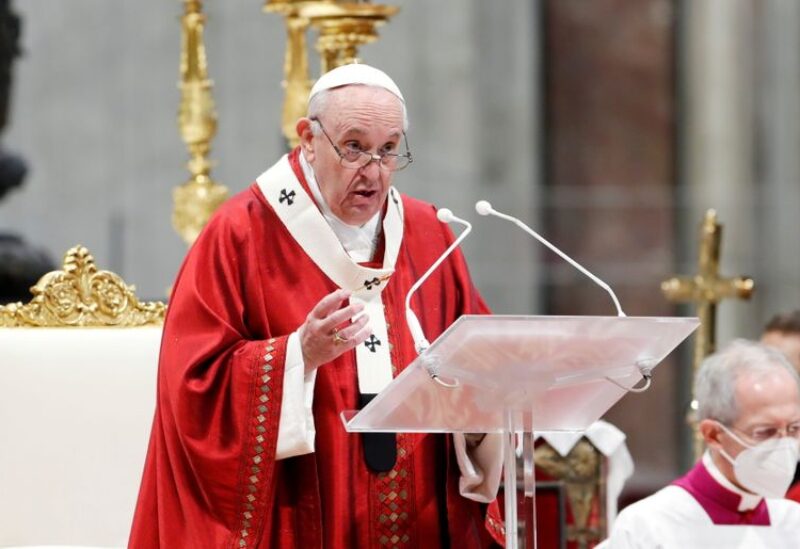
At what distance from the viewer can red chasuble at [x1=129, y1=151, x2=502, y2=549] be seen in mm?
4723

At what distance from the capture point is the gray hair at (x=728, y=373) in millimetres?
5074

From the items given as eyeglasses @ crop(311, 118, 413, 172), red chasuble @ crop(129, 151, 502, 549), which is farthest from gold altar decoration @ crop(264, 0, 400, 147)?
eyeglasses @ crop(311, 118, 413, 172)

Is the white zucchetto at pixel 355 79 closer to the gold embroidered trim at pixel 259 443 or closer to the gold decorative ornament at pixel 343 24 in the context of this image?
the gold embroidered trim at pixel 259 443

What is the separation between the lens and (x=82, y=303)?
630 centimetres

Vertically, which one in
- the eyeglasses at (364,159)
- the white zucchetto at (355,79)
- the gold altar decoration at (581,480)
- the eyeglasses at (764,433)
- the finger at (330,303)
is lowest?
the gold altar decoration at (581,480)

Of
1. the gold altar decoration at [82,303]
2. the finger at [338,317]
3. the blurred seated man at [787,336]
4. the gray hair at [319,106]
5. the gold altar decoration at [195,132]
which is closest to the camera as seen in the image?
the finger at [338,317]

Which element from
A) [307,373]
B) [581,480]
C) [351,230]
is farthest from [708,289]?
[307,373]

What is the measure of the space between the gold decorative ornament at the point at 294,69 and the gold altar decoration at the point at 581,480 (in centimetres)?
A: 150

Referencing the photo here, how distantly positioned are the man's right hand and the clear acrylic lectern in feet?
0.57

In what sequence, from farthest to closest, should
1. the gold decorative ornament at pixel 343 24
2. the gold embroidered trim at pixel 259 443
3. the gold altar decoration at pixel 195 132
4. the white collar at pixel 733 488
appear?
the gold altar decoration at pixel 195 132
the gold decorative ornament at pixel 343 24
the white collar at pixel 733 488
the gold embroidered trim at pixel 259 443

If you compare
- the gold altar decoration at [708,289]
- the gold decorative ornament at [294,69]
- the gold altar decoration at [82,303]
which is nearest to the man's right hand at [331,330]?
the gold altar decoration at [82,303]

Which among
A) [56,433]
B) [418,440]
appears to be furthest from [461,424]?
[56,433]

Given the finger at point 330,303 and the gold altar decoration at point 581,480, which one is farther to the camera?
the gold altar decoration at point 581,480

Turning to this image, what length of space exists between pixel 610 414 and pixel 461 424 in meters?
5.84
